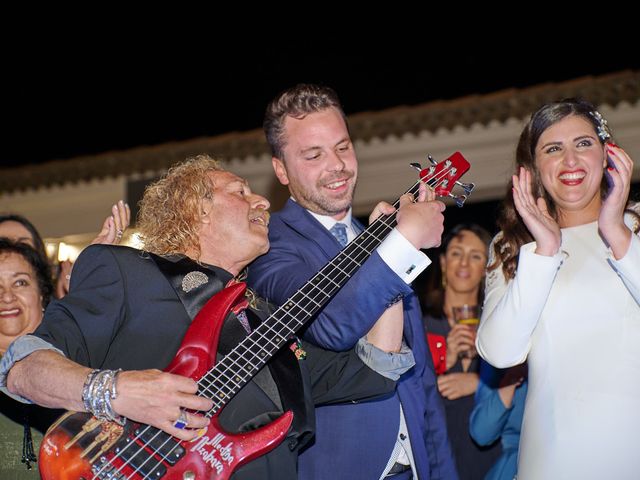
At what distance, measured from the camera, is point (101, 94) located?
1036 cm

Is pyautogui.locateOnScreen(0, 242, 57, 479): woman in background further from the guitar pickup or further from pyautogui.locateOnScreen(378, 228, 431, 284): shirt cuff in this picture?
pyautogui.locateOnScreen(378, 228, 431, 284): shirt cuff

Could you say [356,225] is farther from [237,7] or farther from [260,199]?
[237,7]

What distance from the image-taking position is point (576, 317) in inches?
111

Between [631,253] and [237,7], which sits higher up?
[237,7]

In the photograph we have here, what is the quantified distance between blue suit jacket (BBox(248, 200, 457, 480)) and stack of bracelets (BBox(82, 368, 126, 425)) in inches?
26.7

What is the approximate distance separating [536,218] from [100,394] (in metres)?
1.31

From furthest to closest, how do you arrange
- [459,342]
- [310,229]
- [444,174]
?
[459,342]
[310,229]
[444,174]

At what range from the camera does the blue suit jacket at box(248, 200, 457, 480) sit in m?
2.66

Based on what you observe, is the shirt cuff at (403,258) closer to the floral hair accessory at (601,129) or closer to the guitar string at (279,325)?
the guitar string at (279,325)

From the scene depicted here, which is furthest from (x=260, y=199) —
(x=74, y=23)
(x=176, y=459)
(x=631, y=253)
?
(x=74, y=23)

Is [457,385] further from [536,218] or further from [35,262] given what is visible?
[35,262]

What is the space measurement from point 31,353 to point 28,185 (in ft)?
26.9

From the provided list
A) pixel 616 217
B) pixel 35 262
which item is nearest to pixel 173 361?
pixel 616 217

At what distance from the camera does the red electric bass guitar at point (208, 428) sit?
231 centimetres
